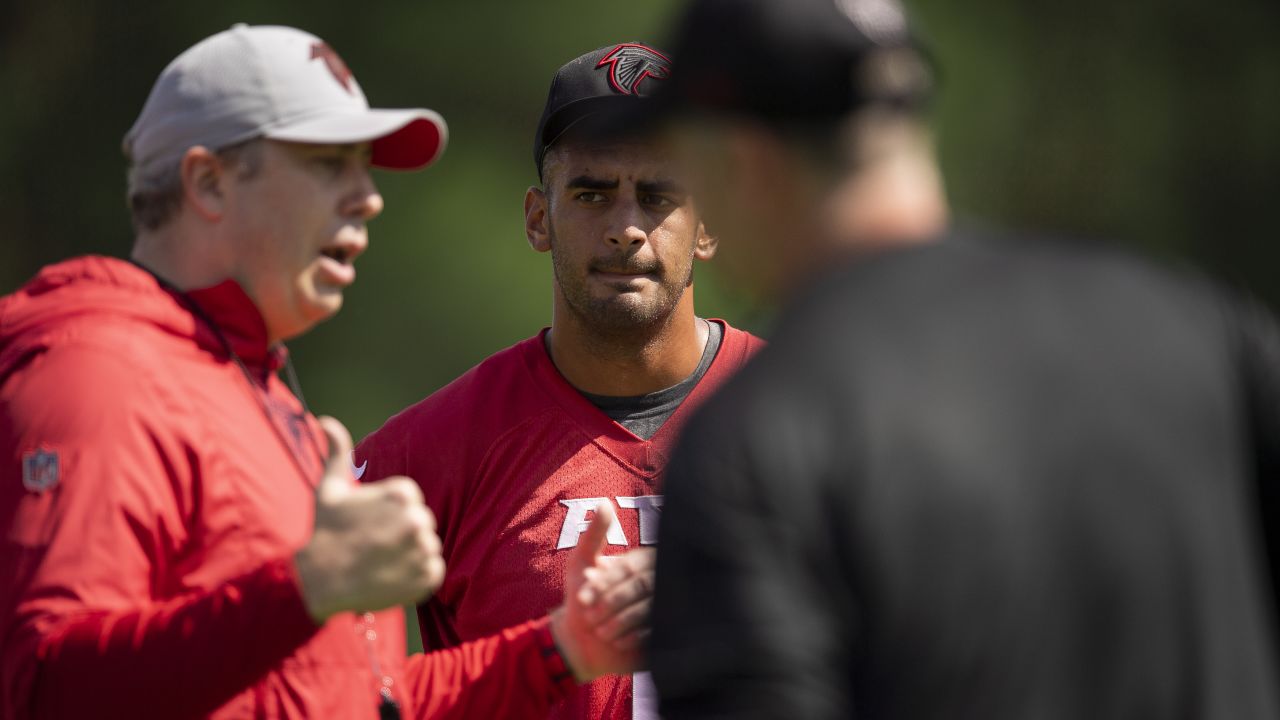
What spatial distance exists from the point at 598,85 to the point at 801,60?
1866 mm

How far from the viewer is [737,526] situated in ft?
4.67

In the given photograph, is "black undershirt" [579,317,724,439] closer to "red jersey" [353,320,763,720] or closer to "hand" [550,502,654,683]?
"red jersey" [353,320,763,720]

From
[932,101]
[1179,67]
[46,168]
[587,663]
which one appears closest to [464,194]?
Answer: [46,168]

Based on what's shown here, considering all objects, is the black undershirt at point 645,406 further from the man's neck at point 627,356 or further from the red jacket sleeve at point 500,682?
the red jacket sleeve at point 500,682

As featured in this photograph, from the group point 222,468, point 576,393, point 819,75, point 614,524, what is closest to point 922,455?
point 819,75

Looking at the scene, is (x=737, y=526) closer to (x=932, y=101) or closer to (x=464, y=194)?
(x=932, y=101)

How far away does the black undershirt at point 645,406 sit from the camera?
3322mm

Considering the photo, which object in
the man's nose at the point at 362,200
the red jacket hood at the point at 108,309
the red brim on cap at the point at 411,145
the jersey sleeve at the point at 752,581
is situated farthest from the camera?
the red brim on cap at the point at 411,145

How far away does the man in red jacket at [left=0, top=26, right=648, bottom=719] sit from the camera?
186 centimetres

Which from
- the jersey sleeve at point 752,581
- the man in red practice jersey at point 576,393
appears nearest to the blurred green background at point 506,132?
the man in red practice jersey at point 576,393

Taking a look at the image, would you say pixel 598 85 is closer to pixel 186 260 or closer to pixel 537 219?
pixel 537 219

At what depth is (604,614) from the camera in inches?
94.7

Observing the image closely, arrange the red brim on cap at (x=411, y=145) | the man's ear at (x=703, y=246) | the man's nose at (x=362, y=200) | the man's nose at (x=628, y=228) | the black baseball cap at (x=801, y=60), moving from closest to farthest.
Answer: the black baseball cap at (x=801, y=60) → the man's nose at (x=362, y=200) → the red brim on cap at (x=411, y=145) → the man's nose at (x=628, y=228) → the man's ear at (x=703, y=246)

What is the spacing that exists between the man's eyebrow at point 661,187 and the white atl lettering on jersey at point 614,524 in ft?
2.16
